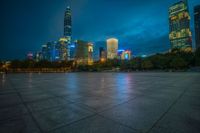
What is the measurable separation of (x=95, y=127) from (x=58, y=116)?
4.84ft

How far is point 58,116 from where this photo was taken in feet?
14.4

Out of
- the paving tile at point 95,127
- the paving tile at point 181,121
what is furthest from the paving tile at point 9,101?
the paving tile at point 181,121

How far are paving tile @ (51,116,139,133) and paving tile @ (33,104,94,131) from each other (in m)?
0.32

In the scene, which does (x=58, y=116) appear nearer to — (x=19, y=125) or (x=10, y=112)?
(x=19, y=125)

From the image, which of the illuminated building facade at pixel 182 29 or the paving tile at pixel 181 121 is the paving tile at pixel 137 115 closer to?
the paving tile at pixel 181 121

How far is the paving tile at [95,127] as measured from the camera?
335 cm

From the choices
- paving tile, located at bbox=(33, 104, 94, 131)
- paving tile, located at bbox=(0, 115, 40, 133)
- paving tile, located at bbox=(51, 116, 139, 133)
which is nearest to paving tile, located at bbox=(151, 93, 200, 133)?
paving tile, located at bbox=(51, 116, 139, 133)

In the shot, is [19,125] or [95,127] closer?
[95,127]

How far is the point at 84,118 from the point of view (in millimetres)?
4199

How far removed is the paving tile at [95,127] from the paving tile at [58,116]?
12.5 inches

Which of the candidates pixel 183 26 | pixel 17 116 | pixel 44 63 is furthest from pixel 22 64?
pixel 183 26

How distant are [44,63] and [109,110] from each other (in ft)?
380

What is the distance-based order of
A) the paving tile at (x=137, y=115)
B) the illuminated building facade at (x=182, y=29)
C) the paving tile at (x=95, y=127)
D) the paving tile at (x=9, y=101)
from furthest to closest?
the illuminated building facade at (x=182, y=29) → the paving tile at (x=9, y=101) → the paving tile at (x=137, y=115) → the paving tile at (x=95, y=127)

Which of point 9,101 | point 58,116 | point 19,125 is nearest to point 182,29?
point 9,101
